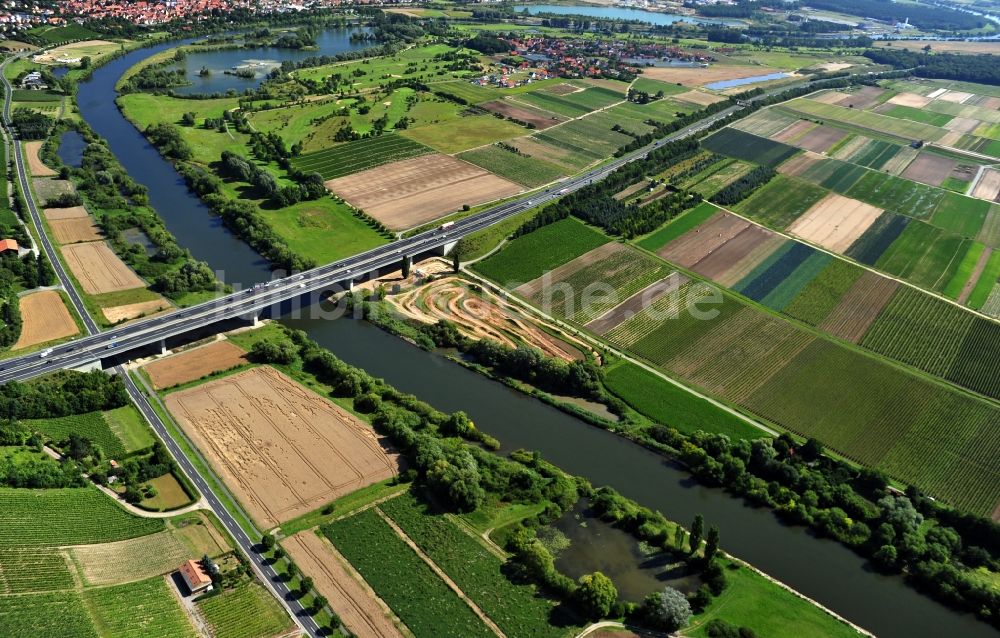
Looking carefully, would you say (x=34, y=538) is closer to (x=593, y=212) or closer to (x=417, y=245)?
(x=417, y=245)

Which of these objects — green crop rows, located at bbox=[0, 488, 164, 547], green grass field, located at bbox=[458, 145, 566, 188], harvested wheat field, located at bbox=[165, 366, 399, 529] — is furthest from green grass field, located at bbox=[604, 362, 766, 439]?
green grass field, located at bbox=[458, 145, 566, 188]

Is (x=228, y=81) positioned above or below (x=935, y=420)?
above

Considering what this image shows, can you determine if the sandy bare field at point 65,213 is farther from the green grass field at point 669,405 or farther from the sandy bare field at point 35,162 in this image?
the green grass field at point 669,405

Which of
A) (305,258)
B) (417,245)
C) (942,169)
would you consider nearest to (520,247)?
(417,245)

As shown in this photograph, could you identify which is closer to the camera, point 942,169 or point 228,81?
point 942,169

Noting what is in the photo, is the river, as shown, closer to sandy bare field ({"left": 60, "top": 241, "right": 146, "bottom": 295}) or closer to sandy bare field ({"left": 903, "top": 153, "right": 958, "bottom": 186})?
sandy bare field ({"left": 60, "top": 241, "right": 146, "bottom": 295})

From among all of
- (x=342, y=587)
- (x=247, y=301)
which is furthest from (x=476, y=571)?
(x=247, y=301)

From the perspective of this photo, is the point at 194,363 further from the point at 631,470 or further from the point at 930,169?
the point at 930,169
